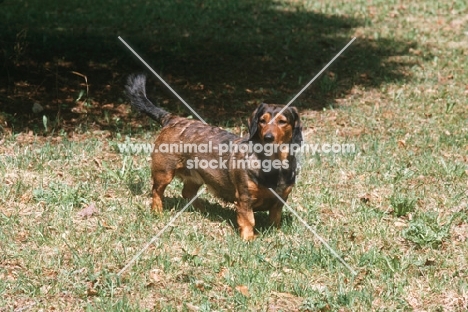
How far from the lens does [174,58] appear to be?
11656mm

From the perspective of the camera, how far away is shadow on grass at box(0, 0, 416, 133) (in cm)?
965

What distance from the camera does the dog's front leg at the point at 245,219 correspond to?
547cm

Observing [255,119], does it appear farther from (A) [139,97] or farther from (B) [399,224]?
(B) [399,224]

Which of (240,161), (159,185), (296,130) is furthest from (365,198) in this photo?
(159,185)

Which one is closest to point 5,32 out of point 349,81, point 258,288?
point 349,81

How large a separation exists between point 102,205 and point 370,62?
7.70m

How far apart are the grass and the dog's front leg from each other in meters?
0.13

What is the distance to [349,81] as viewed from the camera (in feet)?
37.4

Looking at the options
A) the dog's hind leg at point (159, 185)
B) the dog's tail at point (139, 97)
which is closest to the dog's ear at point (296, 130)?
the dog's hind leg at point (159, 185)

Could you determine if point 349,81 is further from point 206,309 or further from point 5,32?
point 206,309

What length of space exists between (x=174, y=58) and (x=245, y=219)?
21.9 feet

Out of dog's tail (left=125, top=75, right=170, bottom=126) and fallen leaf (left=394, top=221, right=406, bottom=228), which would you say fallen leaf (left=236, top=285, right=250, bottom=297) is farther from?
dog's tail (left=125, top=75, right=170, bottom=126)

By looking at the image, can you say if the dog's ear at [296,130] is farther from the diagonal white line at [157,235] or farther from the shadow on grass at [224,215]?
the diagonal white line at [157,235]

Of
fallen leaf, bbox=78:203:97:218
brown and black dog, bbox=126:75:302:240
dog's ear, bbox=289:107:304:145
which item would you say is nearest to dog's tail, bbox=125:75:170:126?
brown and black dog, bbox=126:75:302:240
